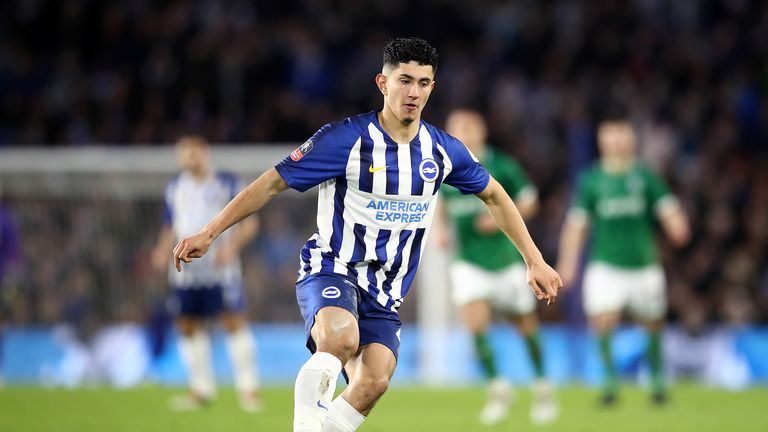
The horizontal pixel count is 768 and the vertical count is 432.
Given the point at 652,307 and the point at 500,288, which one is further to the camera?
the point at 652,307

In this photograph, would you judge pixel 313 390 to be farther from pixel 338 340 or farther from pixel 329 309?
pixel 329 309

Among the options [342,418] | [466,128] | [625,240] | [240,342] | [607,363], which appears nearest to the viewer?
[342,418]

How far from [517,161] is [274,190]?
1192cm

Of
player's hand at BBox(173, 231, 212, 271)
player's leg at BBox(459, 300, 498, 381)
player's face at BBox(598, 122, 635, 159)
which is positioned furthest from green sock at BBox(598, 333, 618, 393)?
player's hand at BBox(173, 231, 212, 271)

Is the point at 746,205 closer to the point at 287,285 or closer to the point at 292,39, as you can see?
the point at 287,285

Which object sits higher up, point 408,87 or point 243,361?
point 243,361

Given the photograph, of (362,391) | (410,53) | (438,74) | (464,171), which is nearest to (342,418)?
(362,391)

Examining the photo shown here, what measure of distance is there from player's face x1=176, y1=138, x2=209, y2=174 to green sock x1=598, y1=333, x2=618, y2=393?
13.6ft

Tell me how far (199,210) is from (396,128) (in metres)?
5.91

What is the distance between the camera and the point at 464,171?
5996 mm

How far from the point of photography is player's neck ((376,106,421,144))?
586 cm

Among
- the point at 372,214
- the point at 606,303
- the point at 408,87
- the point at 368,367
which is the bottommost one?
the point at 368,367

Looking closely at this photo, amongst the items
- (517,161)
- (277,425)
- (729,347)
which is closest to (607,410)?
(277,425)

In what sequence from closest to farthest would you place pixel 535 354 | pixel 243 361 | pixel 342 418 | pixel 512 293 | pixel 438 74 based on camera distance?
pixel 342 418 < pixel 535 354 < pixel 512 293 < pixel 243 361 < pixel 438 74
